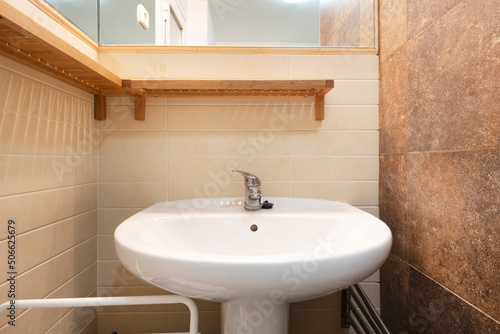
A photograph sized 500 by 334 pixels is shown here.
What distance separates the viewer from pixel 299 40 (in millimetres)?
1171

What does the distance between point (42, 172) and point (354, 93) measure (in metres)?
1.08

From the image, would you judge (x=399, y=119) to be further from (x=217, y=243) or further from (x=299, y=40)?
(x=217, y=243)

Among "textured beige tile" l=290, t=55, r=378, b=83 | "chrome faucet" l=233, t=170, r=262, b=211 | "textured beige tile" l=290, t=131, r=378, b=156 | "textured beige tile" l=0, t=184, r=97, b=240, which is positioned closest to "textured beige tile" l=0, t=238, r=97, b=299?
"textured beige tile" l=0, t=184, r=97, b=240

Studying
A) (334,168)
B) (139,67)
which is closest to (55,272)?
(139,67)

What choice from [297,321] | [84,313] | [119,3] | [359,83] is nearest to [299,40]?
[359,83]

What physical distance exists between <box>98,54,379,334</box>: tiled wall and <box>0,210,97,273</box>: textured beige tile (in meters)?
0.08

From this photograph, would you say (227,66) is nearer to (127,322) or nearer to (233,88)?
(233,88)

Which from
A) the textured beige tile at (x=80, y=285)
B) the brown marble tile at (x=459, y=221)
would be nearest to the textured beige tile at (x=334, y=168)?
the brown marble tile at (x=459, y=221)

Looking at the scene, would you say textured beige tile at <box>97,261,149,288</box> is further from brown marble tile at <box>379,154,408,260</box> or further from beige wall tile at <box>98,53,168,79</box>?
brown marble tile at <box>379,154,408,260</box>

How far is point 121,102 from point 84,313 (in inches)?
30.5

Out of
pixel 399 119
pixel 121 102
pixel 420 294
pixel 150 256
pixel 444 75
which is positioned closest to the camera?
pixel 150 256

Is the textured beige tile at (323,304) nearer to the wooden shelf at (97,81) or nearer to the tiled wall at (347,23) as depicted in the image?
the wooden shelf at (97,81)

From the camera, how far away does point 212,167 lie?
1.16 m

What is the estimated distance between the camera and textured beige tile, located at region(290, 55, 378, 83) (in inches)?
45.9
